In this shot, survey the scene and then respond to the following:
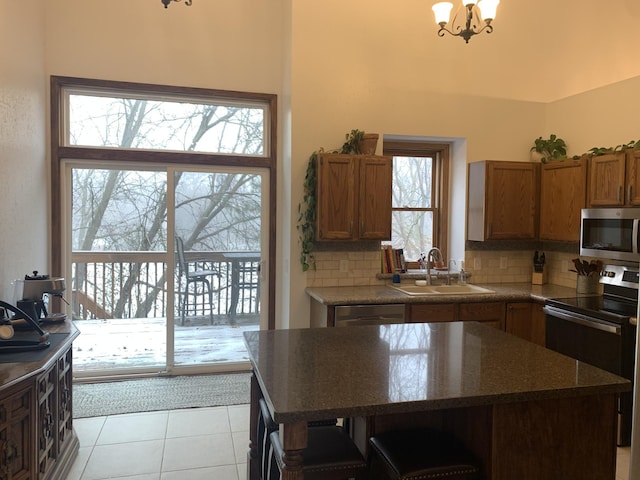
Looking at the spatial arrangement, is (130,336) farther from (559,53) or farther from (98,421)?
(559,53)

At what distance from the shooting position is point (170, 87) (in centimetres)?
435

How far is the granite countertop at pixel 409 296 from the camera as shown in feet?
12.3

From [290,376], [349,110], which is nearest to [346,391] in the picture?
[290,376]

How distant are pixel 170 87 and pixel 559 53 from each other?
385 cm

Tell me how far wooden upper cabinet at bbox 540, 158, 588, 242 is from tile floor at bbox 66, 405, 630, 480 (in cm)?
180

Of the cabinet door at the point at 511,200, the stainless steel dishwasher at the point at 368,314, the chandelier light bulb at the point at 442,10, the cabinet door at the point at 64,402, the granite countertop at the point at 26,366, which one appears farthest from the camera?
the cabinet door at the point at 511,200

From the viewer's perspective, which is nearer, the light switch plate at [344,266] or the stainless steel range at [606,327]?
the stainless steel range at [606,327]

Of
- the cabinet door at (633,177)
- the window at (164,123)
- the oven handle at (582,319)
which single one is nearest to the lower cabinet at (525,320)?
the oven handle at (582,319)

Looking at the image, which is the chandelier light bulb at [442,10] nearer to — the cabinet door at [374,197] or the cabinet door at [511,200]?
the cabinet door at [374,197]

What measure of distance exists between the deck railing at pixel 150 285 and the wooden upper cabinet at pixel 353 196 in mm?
1040

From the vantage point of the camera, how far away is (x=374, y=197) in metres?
4.14

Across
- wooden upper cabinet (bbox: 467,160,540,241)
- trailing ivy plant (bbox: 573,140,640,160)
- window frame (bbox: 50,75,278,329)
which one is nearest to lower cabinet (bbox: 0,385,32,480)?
window frame (bbox: 50,75,278,329)

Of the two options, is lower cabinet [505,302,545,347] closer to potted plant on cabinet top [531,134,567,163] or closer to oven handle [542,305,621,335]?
oven handle [542,305,621,335]

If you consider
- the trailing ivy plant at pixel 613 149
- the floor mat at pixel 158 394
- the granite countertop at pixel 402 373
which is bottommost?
the floor mat at pixel 158 394
